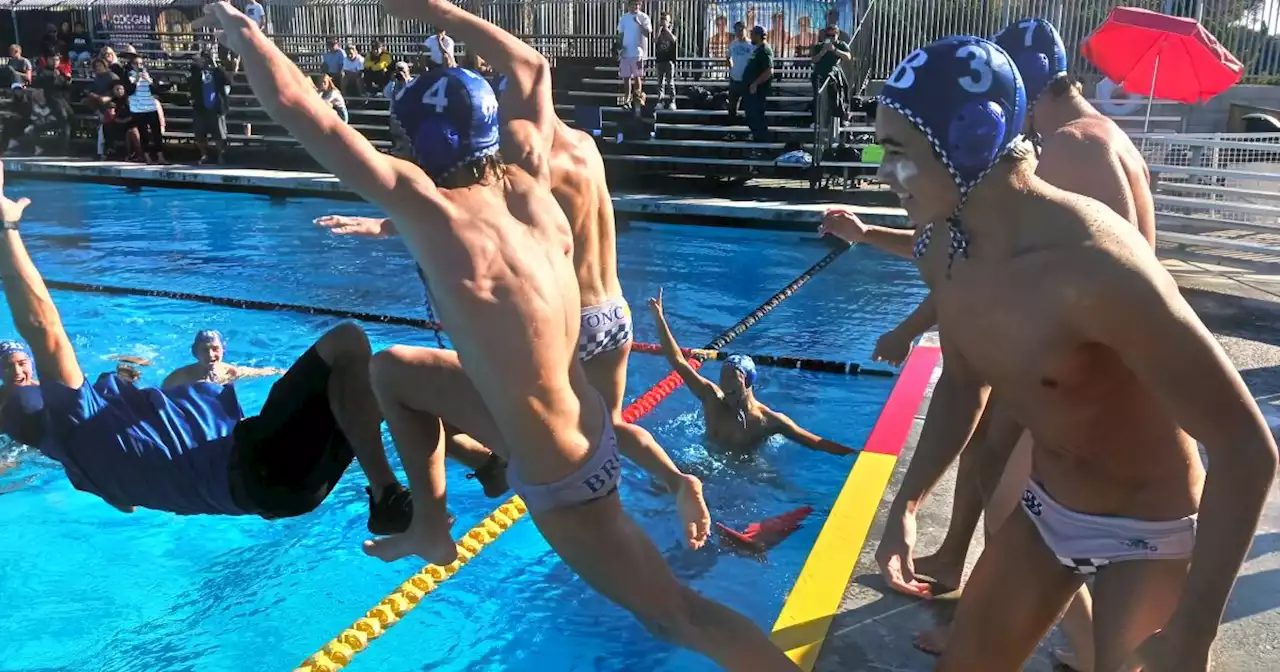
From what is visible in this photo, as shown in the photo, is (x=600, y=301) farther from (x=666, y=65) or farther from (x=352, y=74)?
(x=352, y=74)

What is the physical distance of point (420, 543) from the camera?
10.7ft

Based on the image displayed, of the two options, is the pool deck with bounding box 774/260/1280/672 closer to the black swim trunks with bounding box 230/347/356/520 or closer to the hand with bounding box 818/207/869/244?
the hand with bounding box 818/207/869/244

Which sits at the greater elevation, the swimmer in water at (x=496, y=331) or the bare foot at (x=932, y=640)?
the swimmer in water at (x=496, y=331)

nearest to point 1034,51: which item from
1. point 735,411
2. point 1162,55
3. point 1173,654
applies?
point 1173,654

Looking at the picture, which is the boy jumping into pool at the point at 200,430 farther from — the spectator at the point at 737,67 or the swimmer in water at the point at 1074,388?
the spectator at the point at 737,67

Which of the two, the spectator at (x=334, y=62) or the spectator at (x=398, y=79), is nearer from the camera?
the spectator at (x=398, y=79)

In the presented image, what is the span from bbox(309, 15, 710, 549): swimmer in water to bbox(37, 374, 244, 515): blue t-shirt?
97 centimetres

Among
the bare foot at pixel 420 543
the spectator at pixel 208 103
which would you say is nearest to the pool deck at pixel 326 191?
the spectator at pixel 208 103

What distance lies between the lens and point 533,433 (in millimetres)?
2842

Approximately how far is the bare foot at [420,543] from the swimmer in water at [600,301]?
703 mm

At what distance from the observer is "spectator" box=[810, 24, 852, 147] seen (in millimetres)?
15234

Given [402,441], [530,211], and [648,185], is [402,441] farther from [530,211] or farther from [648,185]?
[648,185]

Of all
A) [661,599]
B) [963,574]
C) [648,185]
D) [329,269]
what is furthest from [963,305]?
[648,185]

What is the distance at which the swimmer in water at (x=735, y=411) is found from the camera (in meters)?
6.08
